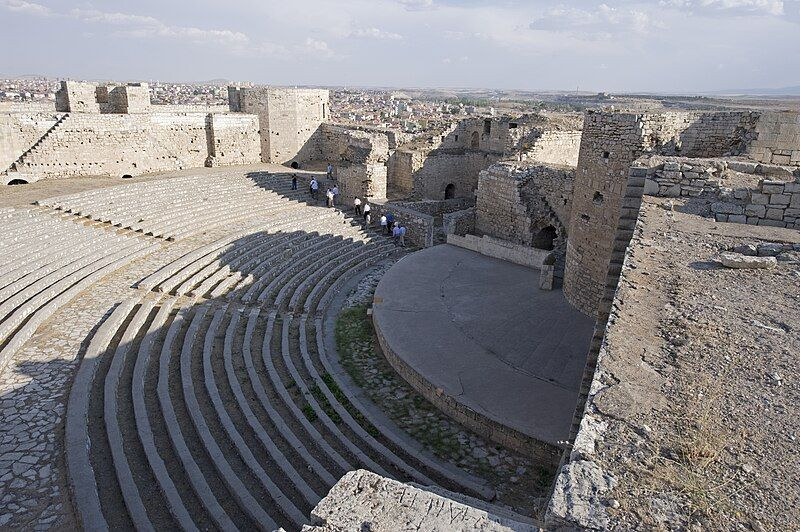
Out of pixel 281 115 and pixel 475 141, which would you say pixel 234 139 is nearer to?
pixel 281 115

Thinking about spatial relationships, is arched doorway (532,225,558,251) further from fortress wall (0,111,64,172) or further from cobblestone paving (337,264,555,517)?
fortress wall (0,111,64,172)

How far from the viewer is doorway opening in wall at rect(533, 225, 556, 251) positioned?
16422 mm

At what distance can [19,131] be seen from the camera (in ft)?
55.9

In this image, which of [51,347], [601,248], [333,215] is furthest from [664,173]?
[333,215]

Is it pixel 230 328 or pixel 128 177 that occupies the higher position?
pixel 128 177

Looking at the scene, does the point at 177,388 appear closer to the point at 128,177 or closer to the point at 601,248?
the point at 601,248

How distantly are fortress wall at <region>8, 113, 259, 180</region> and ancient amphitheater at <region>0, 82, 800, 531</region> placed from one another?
152 mm

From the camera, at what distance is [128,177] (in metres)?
19.7

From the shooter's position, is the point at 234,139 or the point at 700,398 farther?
the point at 234,139

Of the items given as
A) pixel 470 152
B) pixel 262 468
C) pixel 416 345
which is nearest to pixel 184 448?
pixel 262 468

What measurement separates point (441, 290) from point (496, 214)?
5.58 meters

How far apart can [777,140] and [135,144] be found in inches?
793

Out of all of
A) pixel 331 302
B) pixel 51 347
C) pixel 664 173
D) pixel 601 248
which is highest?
pixel 664 173

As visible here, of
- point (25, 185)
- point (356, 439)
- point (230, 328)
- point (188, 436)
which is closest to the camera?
point (188, 436)
